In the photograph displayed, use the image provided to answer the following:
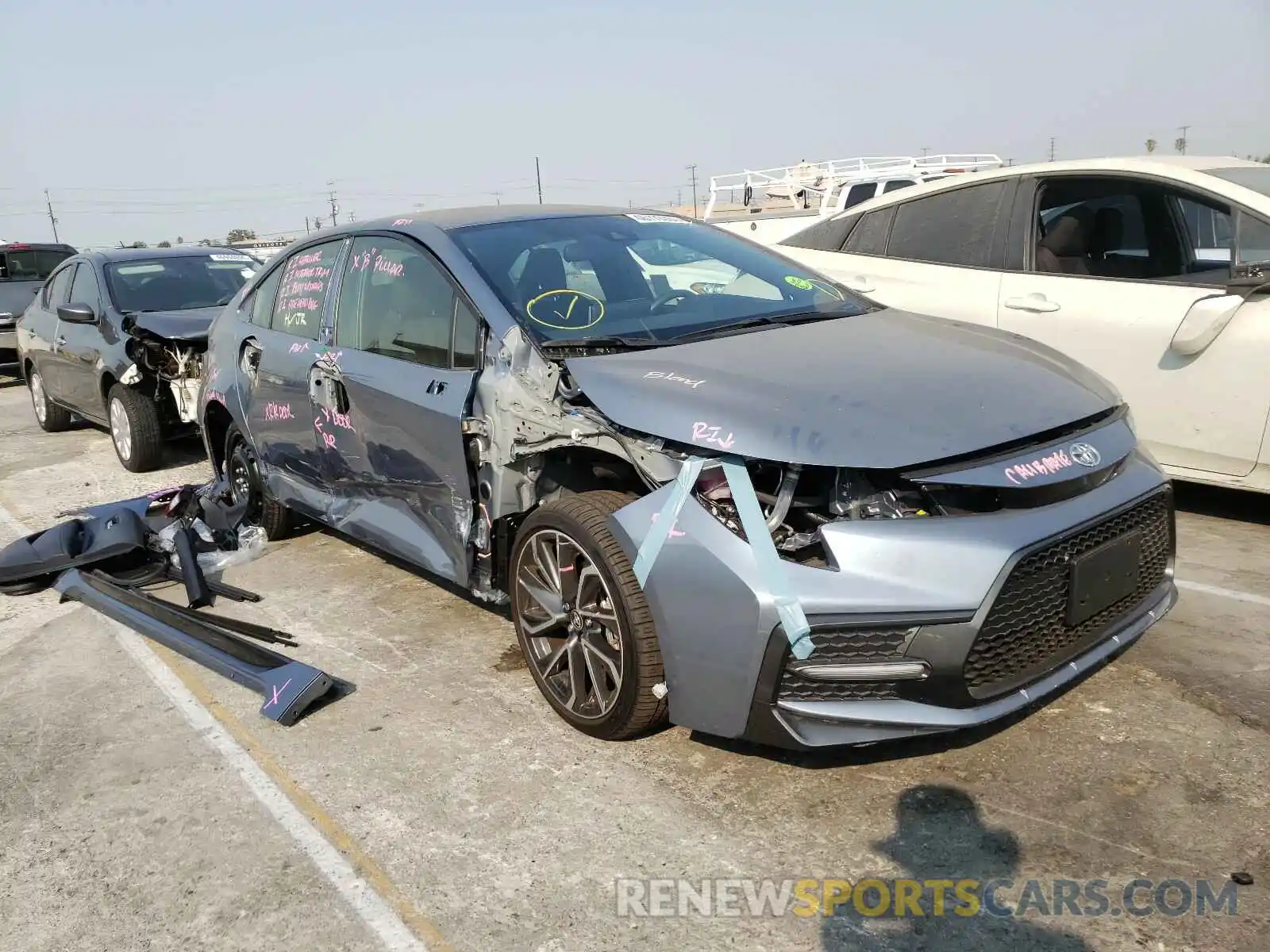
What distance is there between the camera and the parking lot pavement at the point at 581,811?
2.46 meters

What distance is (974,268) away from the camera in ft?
18.0

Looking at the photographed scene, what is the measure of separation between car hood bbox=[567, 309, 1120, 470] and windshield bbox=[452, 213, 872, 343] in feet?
0.81

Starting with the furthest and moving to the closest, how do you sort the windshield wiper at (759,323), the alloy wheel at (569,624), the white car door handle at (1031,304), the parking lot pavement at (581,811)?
the white car door handle at (1031,304)
the windshield wiper at (759,323)
the alloy wheel at (569,624)
the parking lot pavement at (581,811)

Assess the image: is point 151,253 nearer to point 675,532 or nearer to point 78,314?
point 78,314

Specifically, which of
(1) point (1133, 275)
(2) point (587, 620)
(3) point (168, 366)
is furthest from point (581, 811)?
(3) point (168, 366)

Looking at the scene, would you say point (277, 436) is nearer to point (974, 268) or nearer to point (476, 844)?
point (476, 844)

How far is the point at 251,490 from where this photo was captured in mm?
5641

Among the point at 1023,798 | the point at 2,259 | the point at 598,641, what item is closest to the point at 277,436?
the point at 598,641

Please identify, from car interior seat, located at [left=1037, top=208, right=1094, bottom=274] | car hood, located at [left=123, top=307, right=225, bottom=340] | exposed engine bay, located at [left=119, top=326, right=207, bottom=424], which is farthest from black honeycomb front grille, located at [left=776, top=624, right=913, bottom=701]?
exposed engine bay, located at [left=119, top=326, right=207, bottom=424]

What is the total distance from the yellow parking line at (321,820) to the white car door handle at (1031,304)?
13.2ft

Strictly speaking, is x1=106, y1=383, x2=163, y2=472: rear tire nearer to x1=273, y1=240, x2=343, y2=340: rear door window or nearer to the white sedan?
x1=273, y1=240, x2=343, y2=340: rear door window

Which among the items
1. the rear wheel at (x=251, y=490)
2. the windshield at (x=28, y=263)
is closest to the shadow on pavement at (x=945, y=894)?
the rear wheel at (x=251, y=490)

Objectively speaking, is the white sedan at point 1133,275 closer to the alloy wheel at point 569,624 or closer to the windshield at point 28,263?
the alloy wheel at point 569,624

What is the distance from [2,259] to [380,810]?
46.0 ft
